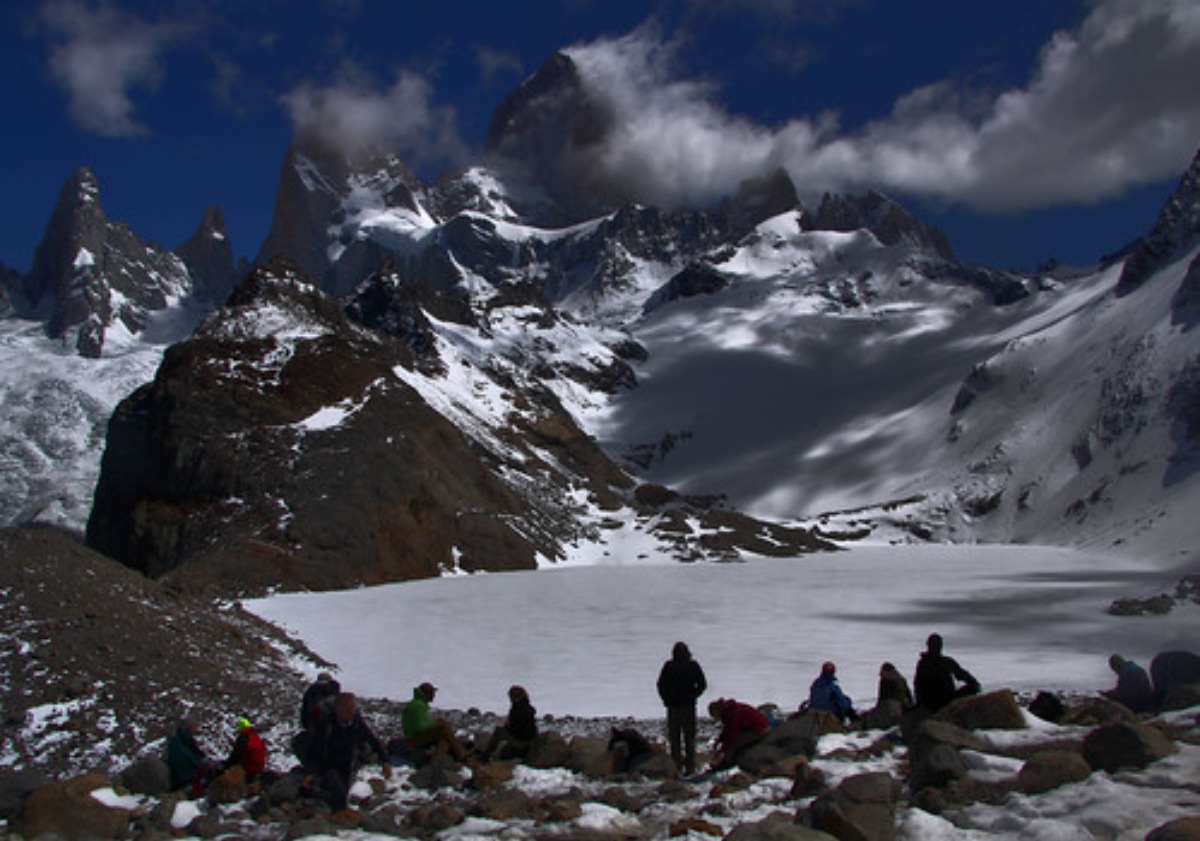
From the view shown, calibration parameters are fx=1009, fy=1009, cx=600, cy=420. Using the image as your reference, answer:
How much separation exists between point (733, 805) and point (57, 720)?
12126mm

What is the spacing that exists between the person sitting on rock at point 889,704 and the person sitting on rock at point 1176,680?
3.80m

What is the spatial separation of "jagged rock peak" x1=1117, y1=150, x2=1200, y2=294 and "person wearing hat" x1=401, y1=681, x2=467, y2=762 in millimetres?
151011

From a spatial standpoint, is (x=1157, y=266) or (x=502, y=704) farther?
(x=1157, y=266)

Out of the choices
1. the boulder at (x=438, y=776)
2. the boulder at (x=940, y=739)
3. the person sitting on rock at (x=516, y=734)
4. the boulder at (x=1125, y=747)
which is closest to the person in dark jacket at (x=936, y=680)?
the boulder at (x=940, y=739)

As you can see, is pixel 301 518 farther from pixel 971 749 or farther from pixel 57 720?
pixel 971 749

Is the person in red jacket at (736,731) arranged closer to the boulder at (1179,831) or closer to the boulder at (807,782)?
the boulder at (807,782)

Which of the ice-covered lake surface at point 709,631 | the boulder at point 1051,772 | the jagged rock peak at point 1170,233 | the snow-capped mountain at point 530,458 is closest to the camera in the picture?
the boulder at point 1051,772

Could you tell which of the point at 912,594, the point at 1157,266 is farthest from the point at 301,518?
the point at 1157,266

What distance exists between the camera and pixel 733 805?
12.6 m

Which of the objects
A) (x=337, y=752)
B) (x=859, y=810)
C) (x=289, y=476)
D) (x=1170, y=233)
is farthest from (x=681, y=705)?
(x=1170, y=233)

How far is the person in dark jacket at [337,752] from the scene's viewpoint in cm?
1348

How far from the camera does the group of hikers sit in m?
14.1

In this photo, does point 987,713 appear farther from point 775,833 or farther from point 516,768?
point 516,768

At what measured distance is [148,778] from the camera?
15078 mm
